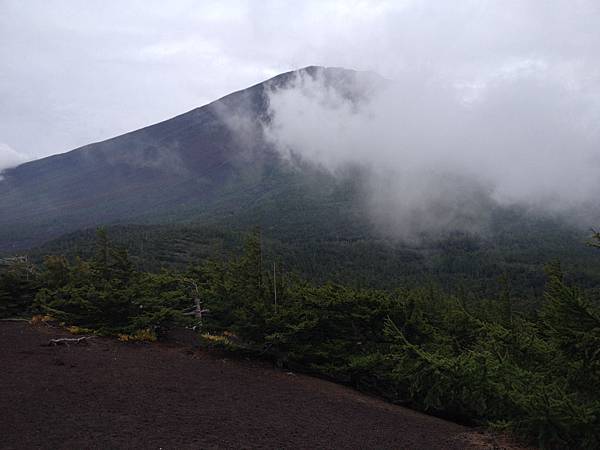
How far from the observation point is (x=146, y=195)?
167 m

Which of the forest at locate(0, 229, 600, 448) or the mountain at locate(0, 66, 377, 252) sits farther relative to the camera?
the mountain at locate(0, 66, 377, 252)

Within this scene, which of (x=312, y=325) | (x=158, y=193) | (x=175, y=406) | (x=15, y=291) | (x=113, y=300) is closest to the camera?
A: (x=175, y=406)

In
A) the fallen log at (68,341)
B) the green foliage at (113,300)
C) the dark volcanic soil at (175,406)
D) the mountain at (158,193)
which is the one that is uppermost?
the mountain at (158,193)

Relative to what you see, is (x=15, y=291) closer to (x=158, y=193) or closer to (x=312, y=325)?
(x=312, y=325)

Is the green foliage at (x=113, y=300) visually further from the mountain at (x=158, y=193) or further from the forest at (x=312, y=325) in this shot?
the mountain at (x=158, y=193)

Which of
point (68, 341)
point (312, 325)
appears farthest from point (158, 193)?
point (312, 325)

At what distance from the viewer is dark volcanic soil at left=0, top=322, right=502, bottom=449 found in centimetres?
591

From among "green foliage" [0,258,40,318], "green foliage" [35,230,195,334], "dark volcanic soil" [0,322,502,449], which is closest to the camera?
"dark volcanic soil" [0,322,502,449]

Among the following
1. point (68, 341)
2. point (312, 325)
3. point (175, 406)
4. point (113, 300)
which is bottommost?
point (175, 406)

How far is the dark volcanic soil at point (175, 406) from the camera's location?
5906 millimetres

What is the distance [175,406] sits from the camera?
7160 millimetres

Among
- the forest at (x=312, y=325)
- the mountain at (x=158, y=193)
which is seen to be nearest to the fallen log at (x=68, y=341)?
the forest at (x=312, y=325)

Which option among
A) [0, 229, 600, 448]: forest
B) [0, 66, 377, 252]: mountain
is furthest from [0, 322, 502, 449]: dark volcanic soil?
[0, 66, 377, 252]: mountain

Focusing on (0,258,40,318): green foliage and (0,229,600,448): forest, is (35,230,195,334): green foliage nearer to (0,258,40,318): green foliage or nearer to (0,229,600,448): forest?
(0,229,600,448): forest
